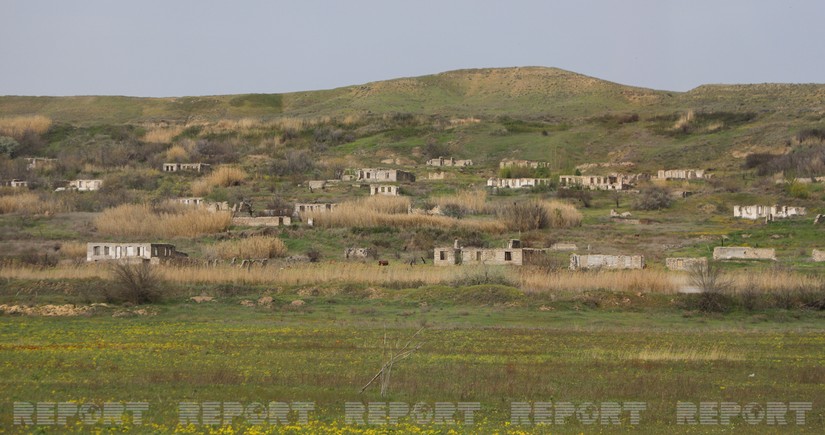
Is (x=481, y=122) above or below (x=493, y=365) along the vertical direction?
above

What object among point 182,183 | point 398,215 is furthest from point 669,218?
point 182,183

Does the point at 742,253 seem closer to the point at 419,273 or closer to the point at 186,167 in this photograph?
the point at 419,273

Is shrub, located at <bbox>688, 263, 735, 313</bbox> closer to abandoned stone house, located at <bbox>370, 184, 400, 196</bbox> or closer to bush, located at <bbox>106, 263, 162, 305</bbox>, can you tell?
bush, located at <bbox>106, 263, 162, 305</bbox>

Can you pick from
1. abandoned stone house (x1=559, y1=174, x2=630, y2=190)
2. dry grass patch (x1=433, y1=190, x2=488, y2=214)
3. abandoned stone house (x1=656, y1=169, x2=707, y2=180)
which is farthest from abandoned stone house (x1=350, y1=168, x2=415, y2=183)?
abandoned stone house (x1=656, y1=169, x2=707, y2=180)

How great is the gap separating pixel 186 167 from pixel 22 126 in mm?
31018

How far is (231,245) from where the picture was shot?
47.8 m

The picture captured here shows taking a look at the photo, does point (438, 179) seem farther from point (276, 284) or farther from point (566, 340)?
point (566, 340)

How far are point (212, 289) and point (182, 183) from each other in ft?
147

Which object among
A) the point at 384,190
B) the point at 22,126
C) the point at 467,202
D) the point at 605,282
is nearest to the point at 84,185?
the point at 384,190

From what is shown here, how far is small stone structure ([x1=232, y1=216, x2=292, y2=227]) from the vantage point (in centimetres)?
5688

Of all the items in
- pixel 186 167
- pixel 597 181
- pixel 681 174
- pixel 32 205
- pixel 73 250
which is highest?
pixel 186 167

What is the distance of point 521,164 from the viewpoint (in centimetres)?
8938

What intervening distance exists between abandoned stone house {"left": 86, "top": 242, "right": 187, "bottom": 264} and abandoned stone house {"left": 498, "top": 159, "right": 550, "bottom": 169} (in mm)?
44796

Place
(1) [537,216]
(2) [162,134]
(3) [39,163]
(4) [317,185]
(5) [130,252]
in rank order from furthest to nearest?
(2) [162,134], (3) [39,163], (4) [317,185], (1) [537,216], (5) [130,252]
